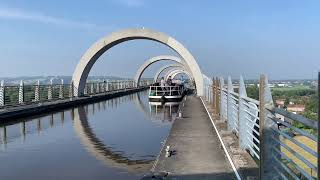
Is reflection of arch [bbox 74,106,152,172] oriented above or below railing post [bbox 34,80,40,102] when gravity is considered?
below

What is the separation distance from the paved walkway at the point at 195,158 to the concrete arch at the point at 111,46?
22343 mm

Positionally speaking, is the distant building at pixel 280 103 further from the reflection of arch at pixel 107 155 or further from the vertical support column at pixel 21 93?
the vertical support column at pixel 21 93

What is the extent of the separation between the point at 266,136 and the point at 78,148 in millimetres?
7509

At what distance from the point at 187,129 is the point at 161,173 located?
6.26 metres

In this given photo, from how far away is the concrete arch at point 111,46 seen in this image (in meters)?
34.2

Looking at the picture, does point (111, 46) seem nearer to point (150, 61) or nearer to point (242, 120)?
point (150, 61)

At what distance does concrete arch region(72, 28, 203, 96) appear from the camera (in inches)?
1346

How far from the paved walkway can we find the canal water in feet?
2.29

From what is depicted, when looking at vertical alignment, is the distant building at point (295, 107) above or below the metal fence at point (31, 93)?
above

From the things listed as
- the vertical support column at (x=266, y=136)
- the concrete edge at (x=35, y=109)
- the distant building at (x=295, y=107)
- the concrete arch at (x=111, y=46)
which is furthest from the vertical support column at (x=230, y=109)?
the concrete arch at (x=111, y=46)

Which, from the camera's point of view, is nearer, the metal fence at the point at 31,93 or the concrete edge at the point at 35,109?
the concrete edge at the point at 35,109

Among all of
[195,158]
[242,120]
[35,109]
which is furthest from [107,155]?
[35,109]

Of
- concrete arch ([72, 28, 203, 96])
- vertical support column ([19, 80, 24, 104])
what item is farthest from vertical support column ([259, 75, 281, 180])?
concrete arch ([72, 28, 203, 96])

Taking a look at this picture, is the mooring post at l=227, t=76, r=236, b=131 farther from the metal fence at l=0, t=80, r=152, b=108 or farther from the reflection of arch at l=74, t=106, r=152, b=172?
the metal fence at l=0, t=80, r=152, b=108
